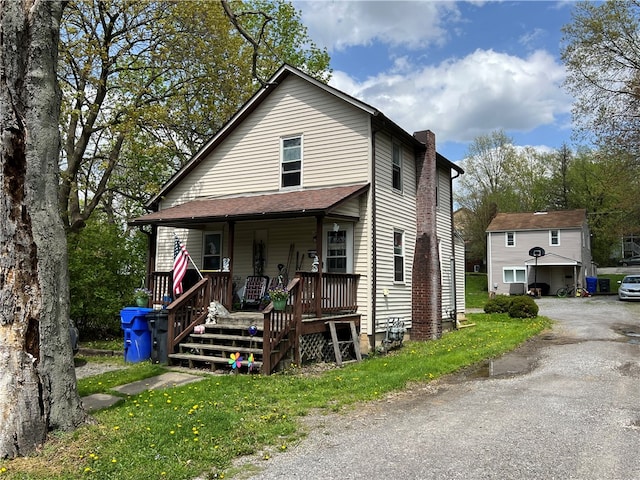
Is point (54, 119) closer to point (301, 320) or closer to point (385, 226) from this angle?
point (301, 320)

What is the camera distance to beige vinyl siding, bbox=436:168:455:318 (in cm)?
1759

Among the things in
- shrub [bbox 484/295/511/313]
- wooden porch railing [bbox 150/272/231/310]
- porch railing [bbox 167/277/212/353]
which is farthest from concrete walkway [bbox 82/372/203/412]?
shrub [bbox 484/295/511/313]

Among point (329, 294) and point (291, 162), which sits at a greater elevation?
point (291, 162)

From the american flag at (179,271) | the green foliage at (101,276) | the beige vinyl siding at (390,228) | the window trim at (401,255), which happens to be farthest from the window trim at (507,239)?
the american flag at (179,271)

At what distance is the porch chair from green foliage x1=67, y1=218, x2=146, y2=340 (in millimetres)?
4055

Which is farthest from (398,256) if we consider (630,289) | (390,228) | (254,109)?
(630,289)

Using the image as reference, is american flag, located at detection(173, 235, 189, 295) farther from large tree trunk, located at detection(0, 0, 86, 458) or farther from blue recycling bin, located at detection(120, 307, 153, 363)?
large tree trunk, located at detection(0, 0, 86, 458)

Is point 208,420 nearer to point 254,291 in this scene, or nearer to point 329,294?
point 329,294

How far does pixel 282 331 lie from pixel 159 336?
287cm

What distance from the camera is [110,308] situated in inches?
581

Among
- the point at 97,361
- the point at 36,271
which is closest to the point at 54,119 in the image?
the point at 36,271

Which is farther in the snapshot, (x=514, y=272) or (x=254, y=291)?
(x=514, y=272)

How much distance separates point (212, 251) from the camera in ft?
50.2

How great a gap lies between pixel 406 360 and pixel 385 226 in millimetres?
3873
